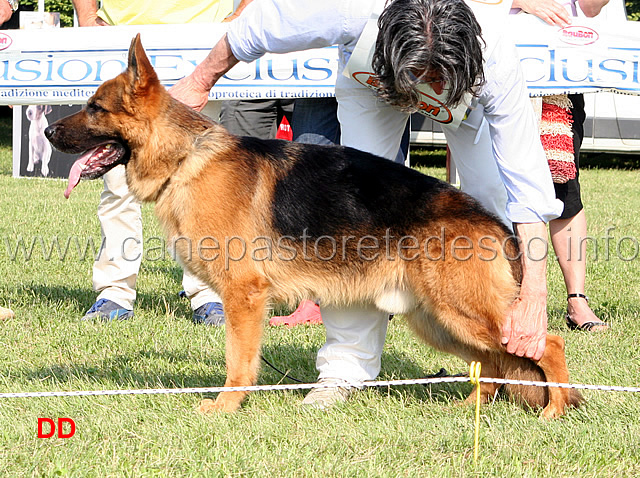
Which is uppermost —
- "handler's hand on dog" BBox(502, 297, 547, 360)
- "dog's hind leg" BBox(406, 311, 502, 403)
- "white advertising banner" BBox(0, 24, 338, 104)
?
"white advertising banner" BBox(0, 24, 338, 104)

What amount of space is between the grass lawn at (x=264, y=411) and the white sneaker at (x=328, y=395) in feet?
0.25

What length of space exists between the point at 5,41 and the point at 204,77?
11.1 ft

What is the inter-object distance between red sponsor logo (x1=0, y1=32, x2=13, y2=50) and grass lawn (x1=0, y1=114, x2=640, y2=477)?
187 cm

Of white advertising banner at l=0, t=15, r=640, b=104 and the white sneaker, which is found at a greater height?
white advertising banner at l=0, t=15, r=640, b=104

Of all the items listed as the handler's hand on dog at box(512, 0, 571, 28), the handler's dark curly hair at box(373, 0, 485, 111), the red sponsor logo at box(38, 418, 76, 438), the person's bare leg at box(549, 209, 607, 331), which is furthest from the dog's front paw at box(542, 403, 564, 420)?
the handler's hand on dog at box(512, 0, 571, 28)

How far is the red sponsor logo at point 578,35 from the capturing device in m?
5.75

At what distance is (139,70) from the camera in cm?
324

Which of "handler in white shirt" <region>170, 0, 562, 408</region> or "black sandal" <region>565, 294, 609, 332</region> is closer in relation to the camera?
"handler in white shirt" <region>170, 0, 562, 408</region>

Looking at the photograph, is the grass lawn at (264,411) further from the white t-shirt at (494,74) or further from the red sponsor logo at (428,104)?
the red sponsor logo at (428,104)

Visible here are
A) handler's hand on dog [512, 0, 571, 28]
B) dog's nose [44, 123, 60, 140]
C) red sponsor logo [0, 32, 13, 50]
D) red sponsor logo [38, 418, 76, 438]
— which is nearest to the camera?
red sponsor logo [38, 418, 76, 438]

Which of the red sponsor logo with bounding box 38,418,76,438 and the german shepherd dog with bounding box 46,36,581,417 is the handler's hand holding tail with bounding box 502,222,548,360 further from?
the red sponsor logo with bounding box 38,418,76,438

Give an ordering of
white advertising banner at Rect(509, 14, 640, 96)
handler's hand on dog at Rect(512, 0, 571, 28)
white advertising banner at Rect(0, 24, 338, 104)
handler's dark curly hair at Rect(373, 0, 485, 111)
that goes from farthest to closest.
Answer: white advertising banner at Rect(0, 24, 338, 104)
white advertising banner at Rect(509, 14, 640, 96)
handler's hand on dog at Rect(512, 0, 571, 28)
handler's dark curly hair at Rect(373, 0, 485, 111)

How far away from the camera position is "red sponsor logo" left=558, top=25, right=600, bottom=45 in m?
5.75

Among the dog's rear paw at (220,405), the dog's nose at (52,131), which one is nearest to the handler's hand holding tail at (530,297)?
the dog's rear paw at (220,405)
